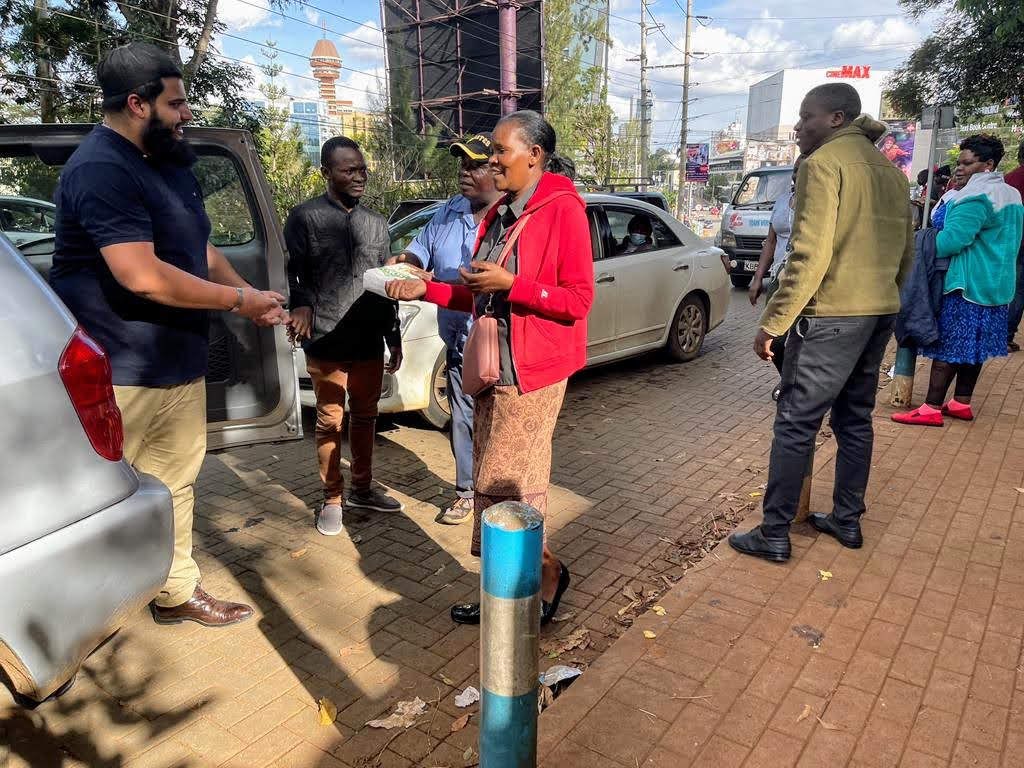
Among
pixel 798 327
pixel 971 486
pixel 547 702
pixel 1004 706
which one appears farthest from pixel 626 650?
pixel 971 486

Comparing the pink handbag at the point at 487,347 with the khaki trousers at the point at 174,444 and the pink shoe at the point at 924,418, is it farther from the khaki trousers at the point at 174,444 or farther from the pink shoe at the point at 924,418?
the pink shoe at the point at 924,418

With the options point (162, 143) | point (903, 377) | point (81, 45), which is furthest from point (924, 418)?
point (81, 45)

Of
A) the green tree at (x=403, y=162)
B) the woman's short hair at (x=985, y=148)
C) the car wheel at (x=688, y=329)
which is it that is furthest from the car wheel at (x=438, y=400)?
the green tree at (x=403, y=162)

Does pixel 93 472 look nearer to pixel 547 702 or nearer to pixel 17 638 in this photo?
pixel 17 638

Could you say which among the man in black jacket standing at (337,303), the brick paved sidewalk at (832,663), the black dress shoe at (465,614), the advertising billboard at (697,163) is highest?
the advertising billboard at (697,163)

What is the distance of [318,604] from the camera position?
3.34 metres

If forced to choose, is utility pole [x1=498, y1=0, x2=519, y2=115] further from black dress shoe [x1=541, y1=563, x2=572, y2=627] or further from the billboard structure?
black dress shoe [x1=541, y1=563, x2=572, y2=627]

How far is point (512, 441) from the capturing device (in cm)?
282

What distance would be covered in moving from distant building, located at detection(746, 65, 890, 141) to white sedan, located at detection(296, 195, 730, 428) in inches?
2956

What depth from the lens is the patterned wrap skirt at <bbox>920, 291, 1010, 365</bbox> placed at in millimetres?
5219

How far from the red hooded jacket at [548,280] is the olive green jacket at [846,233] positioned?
107 cm

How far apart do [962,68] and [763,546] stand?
20.6 metres

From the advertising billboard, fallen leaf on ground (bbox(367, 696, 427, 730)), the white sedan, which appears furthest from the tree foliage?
the advertising billboard

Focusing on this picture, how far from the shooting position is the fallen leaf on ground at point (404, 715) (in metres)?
2.56
